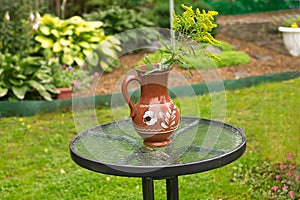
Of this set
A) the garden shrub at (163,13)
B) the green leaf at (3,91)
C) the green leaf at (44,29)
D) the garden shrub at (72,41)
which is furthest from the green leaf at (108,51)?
the garden shrub at (163,13)

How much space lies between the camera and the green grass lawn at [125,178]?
3.57 metres

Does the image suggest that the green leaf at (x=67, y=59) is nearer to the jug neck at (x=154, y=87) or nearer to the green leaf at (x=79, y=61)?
the green leaf at (x=79, y=61)

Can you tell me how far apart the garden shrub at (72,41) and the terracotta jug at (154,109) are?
3.58 metres

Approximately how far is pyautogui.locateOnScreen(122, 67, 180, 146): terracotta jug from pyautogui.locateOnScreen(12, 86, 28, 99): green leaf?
10.7 feet

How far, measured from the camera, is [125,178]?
12.5 ft

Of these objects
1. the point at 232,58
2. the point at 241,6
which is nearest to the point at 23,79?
the point at 232,58

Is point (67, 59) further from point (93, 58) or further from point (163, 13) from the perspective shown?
point (163, 13)

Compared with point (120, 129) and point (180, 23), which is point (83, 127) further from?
point (180, 23)

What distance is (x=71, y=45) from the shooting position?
20.1 ft

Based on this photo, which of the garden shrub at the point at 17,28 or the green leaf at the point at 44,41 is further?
the green leaf at the point at 44,41

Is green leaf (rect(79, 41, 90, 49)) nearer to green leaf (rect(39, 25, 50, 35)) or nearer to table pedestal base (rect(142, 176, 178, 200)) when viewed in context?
green leaf (rect(39, 25, 50, 35))

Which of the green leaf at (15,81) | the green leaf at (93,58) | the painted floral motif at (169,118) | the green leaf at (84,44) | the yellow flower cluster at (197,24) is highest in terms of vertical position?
the yellow flower cluster at (197,24)

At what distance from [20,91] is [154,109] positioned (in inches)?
134

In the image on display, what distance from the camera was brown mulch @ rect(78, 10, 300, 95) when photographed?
618 cm
